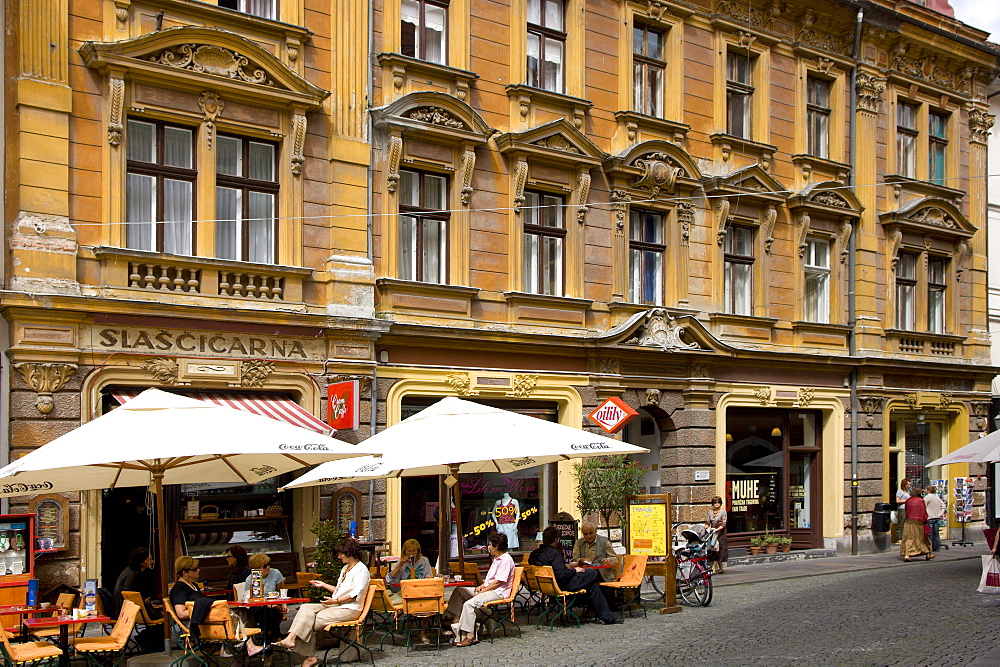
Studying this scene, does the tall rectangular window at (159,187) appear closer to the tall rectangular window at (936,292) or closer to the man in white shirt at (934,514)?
the man in white shirt at (934,514)

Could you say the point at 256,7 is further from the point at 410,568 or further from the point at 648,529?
the point at 648,529

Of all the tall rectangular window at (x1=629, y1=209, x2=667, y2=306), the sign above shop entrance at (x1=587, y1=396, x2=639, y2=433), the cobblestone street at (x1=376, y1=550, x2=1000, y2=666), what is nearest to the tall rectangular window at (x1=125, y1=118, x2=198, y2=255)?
the cobblestone street at (x1=376, y1=550, x2=1000, y2=666)

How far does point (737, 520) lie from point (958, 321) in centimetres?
949

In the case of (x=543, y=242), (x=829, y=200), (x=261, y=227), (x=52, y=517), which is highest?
(x=829, y=200)

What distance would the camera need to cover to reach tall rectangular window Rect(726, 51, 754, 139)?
76.3 ft

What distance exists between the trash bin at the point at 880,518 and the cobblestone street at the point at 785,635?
24.2ft

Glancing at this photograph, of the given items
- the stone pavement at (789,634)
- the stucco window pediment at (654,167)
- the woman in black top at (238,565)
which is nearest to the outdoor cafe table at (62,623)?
the woman in black top at (238,565)

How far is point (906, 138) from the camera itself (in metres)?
26.9

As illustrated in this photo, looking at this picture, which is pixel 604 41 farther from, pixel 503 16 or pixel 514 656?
pixel 514 656

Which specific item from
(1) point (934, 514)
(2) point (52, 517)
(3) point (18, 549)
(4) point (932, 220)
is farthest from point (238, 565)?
(4) point (932, 220)

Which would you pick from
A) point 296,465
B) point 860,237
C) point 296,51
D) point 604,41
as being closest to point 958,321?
point 860,237

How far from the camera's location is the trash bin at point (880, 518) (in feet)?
81.1

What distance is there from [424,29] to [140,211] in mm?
6239

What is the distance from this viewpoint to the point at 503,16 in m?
19.5
